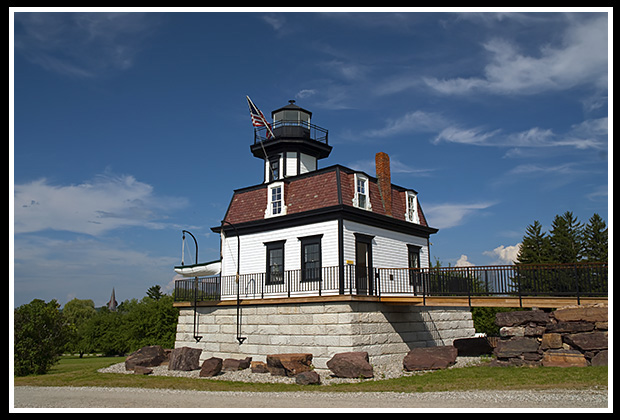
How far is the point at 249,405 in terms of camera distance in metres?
11.1

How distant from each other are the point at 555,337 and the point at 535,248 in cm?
3460

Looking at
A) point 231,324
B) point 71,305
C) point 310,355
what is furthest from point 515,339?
point 71,305

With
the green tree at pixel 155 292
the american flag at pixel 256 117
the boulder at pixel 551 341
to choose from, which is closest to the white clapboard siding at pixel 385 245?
the boulder at pixel 551 341

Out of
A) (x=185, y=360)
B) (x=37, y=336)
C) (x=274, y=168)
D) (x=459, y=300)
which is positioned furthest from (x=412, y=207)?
(x=37, y=336)

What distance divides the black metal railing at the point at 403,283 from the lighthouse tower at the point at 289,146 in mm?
6790

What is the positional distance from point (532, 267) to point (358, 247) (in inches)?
283

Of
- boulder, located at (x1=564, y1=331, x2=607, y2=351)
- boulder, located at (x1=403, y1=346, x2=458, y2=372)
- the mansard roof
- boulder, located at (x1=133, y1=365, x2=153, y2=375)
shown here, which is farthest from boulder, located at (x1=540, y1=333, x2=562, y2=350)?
boulder, located at (x1=133, y1=365, x2=153, y2=375)

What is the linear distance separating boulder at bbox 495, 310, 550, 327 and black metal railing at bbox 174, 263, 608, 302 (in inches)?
25.2

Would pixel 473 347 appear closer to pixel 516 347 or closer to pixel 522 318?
pixel 516 347

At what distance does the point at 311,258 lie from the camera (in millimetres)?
21141

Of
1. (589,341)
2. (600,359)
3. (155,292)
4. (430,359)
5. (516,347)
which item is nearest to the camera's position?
(600,359)

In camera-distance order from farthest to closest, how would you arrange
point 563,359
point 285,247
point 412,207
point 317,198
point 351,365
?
1. point 412,207
2. point 285,247
3. point 317,198
4. point 351,365
5. point 563,359

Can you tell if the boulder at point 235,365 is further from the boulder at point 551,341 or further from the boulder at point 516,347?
the boulder at point 551,341

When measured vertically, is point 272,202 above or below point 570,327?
above
